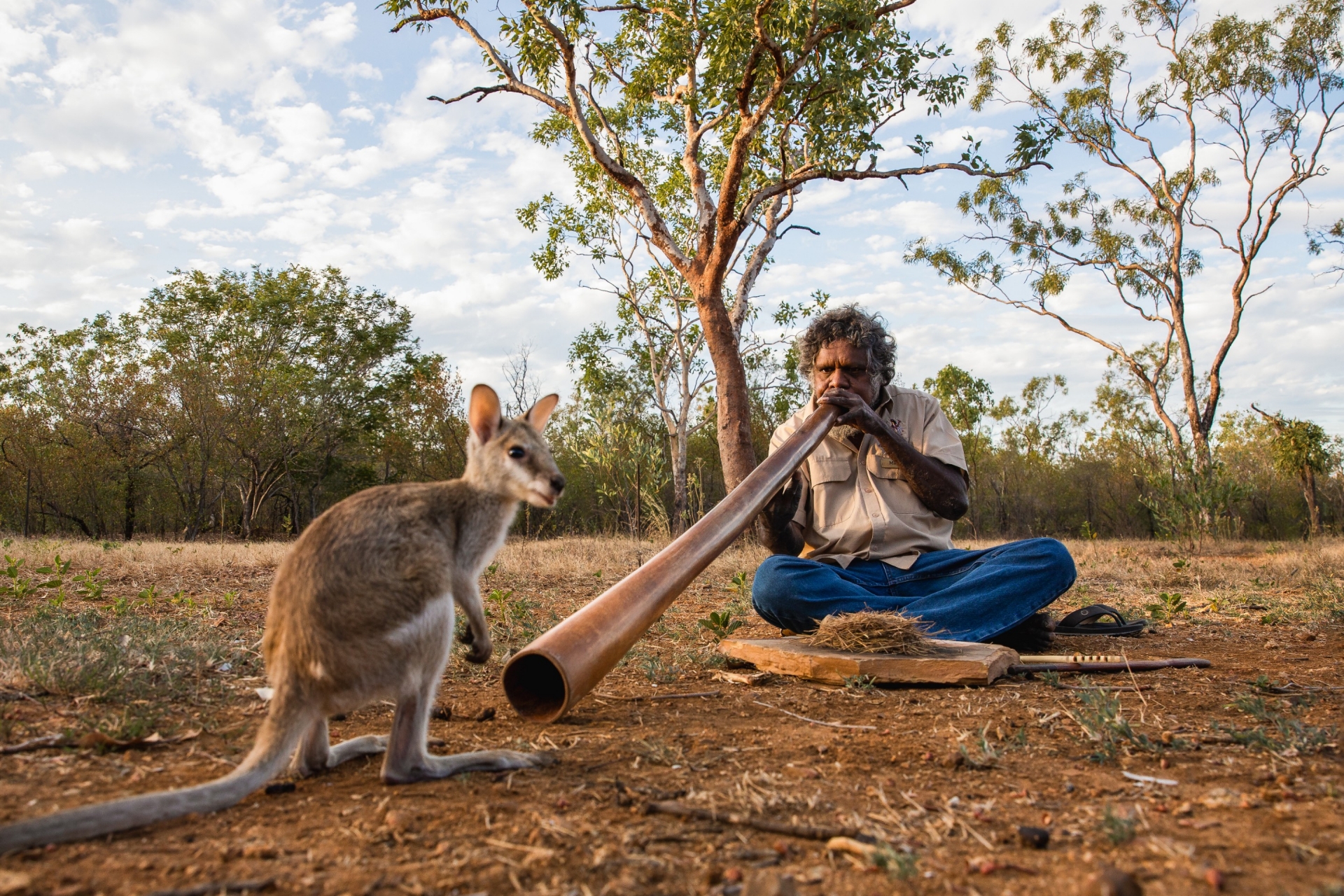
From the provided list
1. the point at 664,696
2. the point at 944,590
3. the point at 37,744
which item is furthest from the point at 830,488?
the point at 37,744

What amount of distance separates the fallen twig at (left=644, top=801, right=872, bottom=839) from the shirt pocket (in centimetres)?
302

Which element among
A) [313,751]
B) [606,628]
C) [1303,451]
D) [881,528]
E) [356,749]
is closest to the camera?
[313,751]

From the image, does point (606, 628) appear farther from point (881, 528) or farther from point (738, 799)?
point (881, 528)

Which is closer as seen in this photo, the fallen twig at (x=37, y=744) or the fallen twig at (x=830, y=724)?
the fallen twig at (x=37, y=744)

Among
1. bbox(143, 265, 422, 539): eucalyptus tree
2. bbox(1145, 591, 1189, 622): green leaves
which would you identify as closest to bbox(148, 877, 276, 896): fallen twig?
bbox(1145, 591, 1189, 622): green leaves

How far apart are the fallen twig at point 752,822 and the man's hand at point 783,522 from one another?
280 centimetres

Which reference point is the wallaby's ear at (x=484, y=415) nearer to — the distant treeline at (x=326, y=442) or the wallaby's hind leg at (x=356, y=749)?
the wallaby's hind leg at (x=356, y=749)

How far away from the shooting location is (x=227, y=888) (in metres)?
1.66

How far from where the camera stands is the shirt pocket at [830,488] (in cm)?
500

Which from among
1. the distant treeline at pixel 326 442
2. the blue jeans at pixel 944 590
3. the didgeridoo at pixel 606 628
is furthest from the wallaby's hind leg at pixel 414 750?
the distant treeline at pixel 326 442

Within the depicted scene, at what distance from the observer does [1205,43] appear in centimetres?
2136

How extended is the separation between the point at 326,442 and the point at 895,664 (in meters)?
25.6

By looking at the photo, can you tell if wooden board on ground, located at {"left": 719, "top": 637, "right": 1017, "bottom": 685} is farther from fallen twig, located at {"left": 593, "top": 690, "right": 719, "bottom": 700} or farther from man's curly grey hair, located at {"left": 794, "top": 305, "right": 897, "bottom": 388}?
man's curly grey hair, located at {"left": 794, "top": 305, "right": 897, "bottom": 388}

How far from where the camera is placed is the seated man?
440 centimetres
